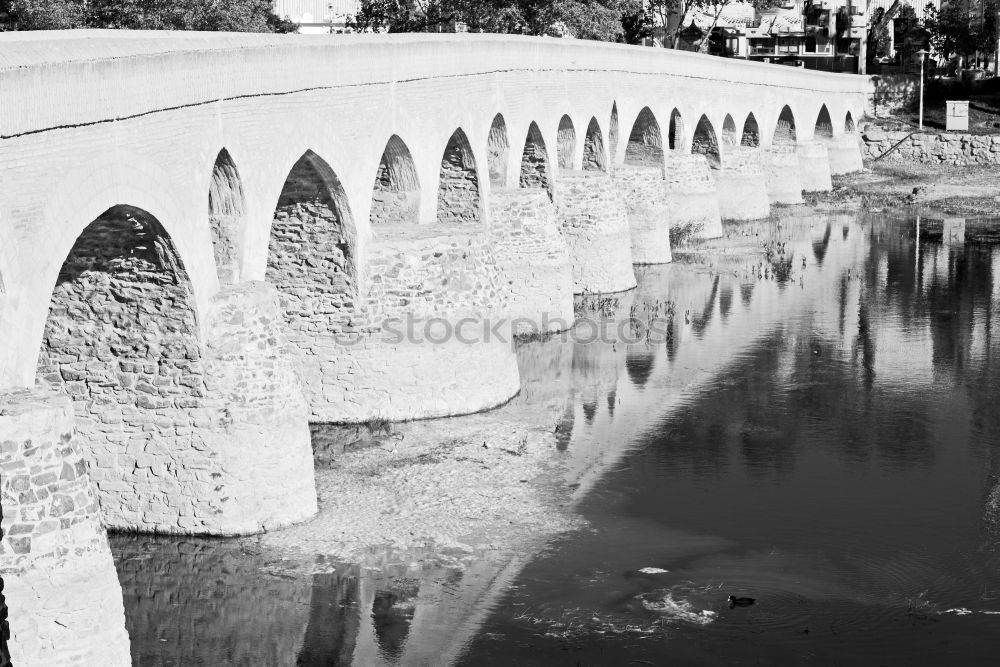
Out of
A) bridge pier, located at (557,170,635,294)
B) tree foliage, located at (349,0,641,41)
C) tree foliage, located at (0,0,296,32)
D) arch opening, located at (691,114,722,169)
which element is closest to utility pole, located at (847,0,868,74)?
tree foliage, located at (349,0,641,41)

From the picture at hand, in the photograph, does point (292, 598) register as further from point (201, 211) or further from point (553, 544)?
point (201, 211)

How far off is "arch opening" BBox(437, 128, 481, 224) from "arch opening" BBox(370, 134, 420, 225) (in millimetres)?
2121

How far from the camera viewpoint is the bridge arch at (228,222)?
56.3 ft

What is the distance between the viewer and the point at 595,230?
30250mm

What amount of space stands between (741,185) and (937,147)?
1657 centimetres

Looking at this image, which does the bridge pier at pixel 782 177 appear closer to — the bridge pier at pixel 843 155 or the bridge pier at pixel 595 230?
the bridge pier at pixel 843 155

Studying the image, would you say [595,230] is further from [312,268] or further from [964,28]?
[964,28]

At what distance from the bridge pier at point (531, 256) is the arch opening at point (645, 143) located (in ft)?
40.5

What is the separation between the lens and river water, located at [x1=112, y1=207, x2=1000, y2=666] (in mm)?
14133

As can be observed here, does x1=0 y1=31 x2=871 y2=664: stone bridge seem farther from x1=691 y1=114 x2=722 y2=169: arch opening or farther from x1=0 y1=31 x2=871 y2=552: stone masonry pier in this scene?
x1=691 y1=114 x2=722 y2=169: arch opening

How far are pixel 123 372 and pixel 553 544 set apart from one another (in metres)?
4.99

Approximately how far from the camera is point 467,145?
2520 cm

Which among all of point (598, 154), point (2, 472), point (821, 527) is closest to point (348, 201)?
point (821, 527)

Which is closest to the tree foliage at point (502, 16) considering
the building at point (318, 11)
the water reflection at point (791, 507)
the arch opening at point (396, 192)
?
the building at point (318, 11)
